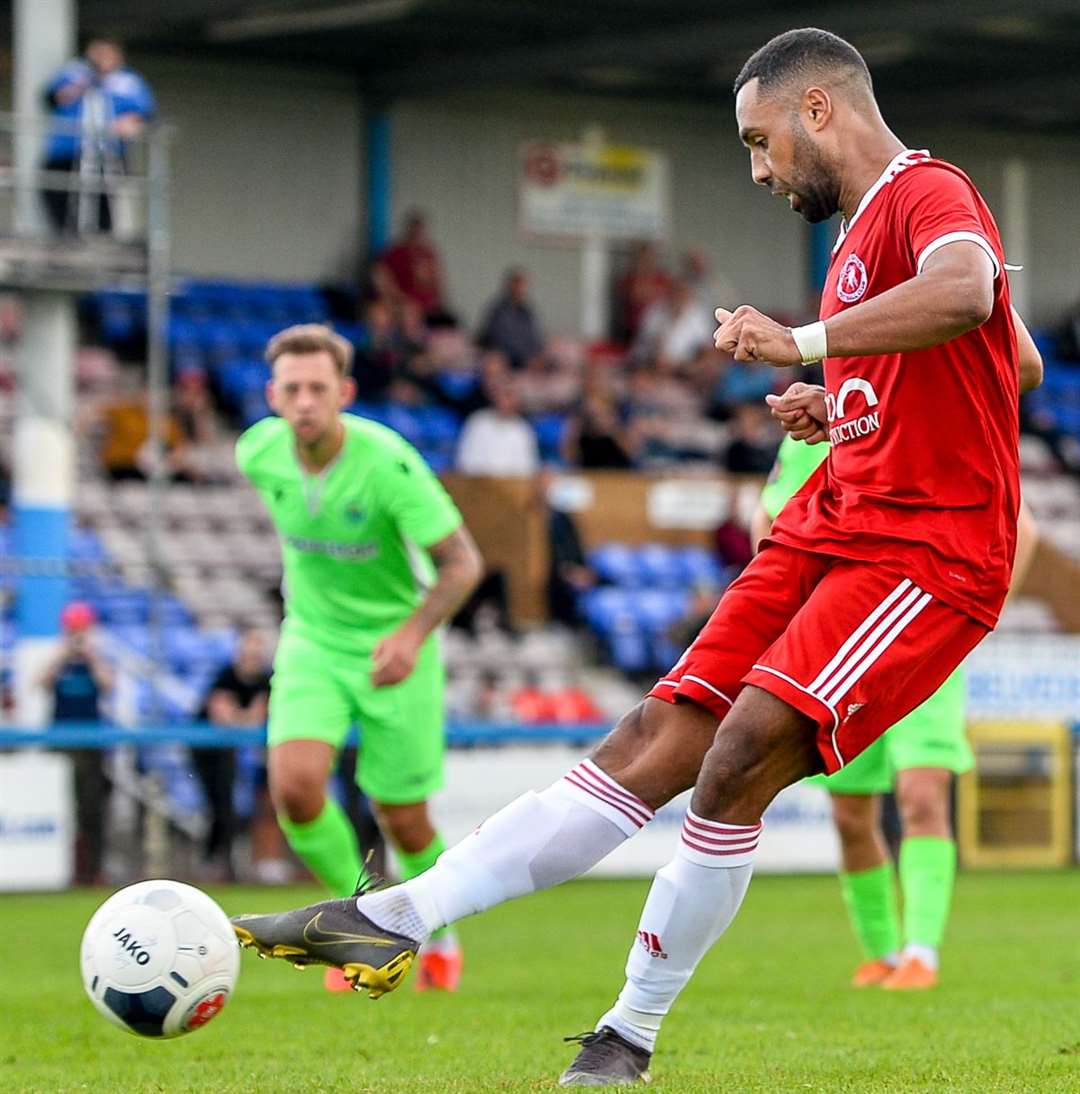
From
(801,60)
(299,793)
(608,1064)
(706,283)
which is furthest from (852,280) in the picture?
(706,283)

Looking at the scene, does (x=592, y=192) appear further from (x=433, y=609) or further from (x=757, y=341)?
(x=757, y=341)

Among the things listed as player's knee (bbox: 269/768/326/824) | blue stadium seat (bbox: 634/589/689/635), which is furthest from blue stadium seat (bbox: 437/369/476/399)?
player's knee (bbox: 269/768/326/824)

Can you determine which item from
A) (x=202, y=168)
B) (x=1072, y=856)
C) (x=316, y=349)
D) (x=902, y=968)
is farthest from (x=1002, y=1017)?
(x=202, y=168)

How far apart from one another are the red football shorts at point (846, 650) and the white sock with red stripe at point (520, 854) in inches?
13.0

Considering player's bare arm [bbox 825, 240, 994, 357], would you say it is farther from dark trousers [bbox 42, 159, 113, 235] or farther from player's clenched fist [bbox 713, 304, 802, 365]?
dark trousers [bbox 42, 159, 113, 235]

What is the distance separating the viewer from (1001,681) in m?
20.1

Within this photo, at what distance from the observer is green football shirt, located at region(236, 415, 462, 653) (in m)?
8.59

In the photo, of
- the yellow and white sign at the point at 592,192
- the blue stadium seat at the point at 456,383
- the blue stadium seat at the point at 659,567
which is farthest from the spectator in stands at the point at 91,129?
the yellow and white sign at the point at 592,192

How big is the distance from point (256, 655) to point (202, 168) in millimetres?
11959

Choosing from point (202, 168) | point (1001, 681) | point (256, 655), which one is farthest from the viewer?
point (202, 168)

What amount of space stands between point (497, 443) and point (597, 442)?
1.26 metres

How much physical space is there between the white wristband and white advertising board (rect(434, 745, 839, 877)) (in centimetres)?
1162

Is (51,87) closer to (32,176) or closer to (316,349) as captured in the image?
(32,176)

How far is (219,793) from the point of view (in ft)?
52.3
